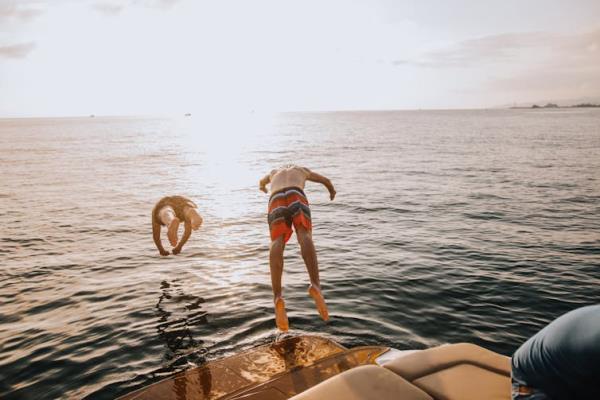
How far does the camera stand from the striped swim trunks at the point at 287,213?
756cm

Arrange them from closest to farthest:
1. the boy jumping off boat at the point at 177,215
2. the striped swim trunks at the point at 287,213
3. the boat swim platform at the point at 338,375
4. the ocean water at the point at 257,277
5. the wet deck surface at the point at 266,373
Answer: the boat swim platform at the point at 338,375, the wet deck surface at the point at 266,373, the striped swim trunks at the point at 287,213, the ocean water at the point at 257,277, the boy jumping off boat at the point at 177,215

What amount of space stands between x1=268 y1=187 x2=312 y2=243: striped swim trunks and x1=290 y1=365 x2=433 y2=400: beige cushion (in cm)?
390

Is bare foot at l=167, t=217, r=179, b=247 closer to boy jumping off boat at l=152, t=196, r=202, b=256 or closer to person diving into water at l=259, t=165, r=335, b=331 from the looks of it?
boy jumping off boat at l=152, t=196, r=202, b=256

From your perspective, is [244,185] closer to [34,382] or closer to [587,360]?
[34,382]

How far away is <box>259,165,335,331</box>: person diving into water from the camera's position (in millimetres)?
6867

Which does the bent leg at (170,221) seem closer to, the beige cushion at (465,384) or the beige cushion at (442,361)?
the beige cushion at (442,361)

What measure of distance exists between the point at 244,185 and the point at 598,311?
30.3 metres

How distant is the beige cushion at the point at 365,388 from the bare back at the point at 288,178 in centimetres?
468

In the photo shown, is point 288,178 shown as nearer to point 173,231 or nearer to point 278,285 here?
point 278,285

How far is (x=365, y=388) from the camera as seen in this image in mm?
3527

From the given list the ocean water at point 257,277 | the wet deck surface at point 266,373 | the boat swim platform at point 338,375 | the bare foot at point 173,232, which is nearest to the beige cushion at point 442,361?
the boat swim platform at point 338,375

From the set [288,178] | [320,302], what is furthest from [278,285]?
[288,178]

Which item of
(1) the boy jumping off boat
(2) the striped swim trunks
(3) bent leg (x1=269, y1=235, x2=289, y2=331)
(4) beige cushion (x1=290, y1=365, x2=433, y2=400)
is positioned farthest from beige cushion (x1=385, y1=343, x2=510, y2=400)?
(1) the boy jumping off boat

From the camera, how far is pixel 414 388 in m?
Answer: 3.66
